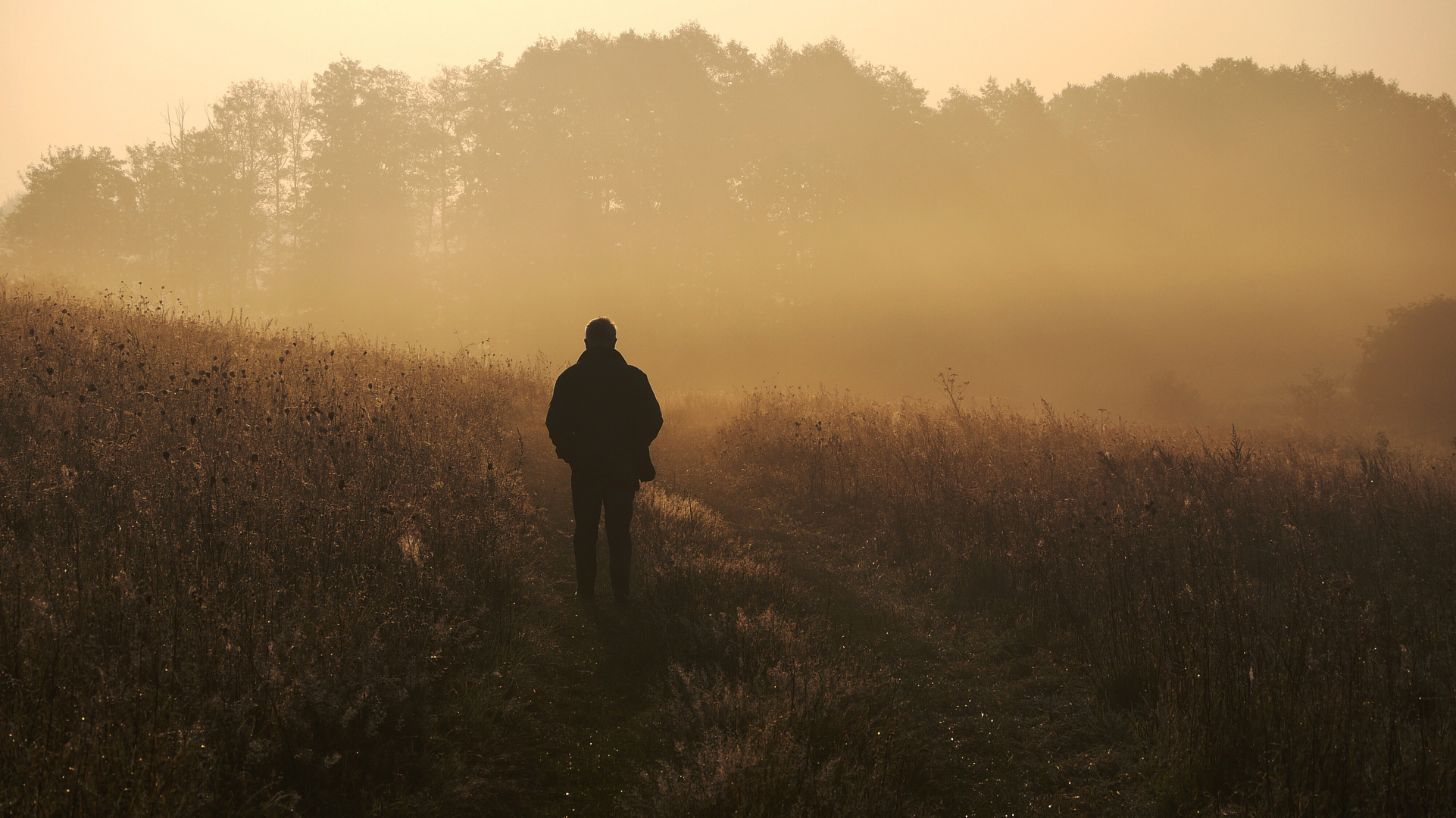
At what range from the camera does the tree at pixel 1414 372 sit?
22.0m

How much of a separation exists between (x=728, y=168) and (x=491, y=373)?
76.7 ft

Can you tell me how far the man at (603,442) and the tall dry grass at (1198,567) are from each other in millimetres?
2915

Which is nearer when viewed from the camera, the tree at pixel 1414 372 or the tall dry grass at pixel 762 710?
the tall dry grass at pixel 762 710

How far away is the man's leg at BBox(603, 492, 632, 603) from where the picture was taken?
5.44 meters

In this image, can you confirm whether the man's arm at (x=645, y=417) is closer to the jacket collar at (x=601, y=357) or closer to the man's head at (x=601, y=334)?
the jacket collar at (x=601, y=357)

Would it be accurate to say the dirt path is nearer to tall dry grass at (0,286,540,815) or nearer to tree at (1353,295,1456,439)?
tall dry grass at (0,286,540,815)

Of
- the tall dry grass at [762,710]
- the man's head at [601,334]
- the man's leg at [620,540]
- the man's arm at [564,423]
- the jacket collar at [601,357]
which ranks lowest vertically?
the tall dry grass at [762,710]

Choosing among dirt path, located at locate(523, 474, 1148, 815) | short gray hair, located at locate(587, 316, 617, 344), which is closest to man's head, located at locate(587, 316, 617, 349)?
short gray hair, located at locate(587, 316, 617, 344)

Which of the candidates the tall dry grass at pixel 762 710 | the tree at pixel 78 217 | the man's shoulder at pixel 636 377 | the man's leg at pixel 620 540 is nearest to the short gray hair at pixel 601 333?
the man's shoulder at pixel 636 377

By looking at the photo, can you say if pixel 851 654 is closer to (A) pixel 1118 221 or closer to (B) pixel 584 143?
(B) pixel 584 143

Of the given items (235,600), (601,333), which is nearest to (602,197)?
(601,333)

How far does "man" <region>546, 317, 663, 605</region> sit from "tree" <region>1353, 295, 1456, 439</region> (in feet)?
88.1

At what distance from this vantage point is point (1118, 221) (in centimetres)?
3909

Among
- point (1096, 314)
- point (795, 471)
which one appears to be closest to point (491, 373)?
point (795, 471)
